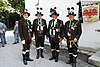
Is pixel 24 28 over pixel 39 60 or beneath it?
over

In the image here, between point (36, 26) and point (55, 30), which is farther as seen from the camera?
point (36, 26)

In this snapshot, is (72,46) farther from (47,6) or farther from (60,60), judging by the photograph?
(47,6)

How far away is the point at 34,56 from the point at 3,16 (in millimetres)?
18744

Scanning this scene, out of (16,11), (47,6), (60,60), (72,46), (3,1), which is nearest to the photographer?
(72,46)

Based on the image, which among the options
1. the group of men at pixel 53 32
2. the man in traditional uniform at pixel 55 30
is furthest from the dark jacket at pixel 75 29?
the man in traditional uniform at pixel 55 30

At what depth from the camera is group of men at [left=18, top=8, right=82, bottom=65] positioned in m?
8.09

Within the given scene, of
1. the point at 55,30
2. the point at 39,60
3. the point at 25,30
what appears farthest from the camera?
the point at 39,60

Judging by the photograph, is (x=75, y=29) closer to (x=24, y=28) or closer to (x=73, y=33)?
(x=73, y=33)

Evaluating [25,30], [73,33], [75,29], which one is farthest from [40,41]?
[75,29]

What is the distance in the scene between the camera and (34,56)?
9211 mm

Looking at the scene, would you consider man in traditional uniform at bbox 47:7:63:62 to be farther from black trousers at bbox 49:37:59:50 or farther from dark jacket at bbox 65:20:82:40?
dark jacket at bbox 65:20:82:40

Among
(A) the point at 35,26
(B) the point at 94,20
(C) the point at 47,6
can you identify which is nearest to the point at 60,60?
(A) the point at 35,26

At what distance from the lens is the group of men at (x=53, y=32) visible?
8094 mm

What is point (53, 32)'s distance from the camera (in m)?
8.51
